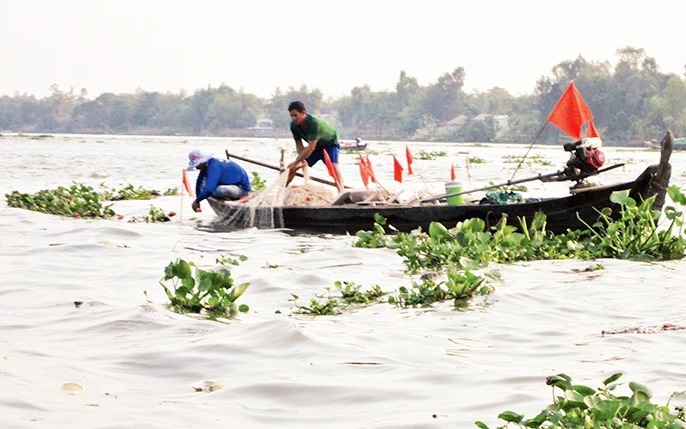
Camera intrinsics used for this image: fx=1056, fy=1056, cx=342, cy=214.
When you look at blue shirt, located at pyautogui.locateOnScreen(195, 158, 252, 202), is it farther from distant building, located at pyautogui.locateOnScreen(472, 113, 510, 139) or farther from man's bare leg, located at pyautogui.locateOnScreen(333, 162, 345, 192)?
distant building, located at pyautogui.locateOnScreen(472, 113, 510, 139)

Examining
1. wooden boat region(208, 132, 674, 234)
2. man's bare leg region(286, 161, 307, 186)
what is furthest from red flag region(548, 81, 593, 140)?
man's bare leg region(286, 161, 307, 186)

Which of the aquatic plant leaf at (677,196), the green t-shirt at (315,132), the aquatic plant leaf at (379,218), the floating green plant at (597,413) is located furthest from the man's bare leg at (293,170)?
the floating green plant at (597,413)

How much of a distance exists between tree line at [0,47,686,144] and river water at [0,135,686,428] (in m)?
85.1

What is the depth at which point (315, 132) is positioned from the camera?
13188mm

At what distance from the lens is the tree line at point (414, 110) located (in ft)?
311

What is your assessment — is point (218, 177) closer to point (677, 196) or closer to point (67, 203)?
point (67, 203)

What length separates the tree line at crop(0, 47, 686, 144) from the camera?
9488cm

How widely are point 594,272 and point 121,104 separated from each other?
150700 mm

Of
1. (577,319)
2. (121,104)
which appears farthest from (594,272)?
(121,104)

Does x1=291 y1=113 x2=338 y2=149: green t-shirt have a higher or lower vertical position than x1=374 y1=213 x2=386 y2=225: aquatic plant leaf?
higher

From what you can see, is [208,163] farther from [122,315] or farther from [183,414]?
[183,414]

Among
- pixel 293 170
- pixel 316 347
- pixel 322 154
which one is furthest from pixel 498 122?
pixel 316 347

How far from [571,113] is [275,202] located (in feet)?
13.2

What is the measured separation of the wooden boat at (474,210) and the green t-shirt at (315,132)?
4.11ft
